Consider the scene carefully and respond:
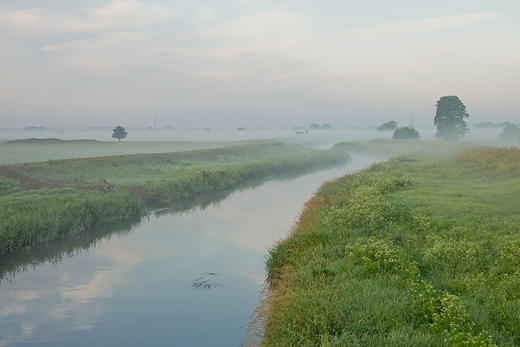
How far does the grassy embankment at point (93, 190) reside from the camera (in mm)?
17000

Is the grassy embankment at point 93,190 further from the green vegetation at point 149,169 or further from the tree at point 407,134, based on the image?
the tree at point 407,134

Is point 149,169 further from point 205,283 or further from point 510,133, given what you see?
point 510,133

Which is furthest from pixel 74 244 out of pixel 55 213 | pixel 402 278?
pixel 402 278

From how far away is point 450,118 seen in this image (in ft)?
219

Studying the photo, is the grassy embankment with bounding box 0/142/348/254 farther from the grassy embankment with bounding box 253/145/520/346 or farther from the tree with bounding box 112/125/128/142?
the tree with bounding box 112/125/128/142

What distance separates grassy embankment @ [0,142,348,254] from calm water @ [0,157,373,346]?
956 millimetres

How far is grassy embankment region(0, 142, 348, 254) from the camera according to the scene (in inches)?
669

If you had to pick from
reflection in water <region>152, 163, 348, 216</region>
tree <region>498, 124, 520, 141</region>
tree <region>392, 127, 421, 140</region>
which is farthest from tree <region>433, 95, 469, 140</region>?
reflection in water <region>152, 163, 348, 216</region>

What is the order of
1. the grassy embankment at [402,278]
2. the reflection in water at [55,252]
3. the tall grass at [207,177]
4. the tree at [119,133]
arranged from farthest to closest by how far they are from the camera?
the tree at [119,133] < the tall grass at [207,177] < the reflection in water at [55,252] < the grassy embankment at [402,278]

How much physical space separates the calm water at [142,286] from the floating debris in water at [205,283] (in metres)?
0.03

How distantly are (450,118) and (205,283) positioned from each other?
2550 inches

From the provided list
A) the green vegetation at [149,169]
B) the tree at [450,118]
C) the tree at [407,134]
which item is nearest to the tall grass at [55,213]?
the green vegetation at [149,169]

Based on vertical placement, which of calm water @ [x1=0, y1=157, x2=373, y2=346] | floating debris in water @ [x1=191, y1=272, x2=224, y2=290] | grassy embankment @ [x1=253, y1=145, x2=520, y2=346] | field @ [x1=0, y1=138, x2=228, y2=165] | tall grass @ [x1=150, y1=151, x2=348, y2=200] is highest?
field @ [x1=0, y1=138, x2=228, y2=165]

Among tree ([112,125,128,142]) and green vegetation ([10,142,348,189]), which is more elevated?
tree ([112,125,128,142])
